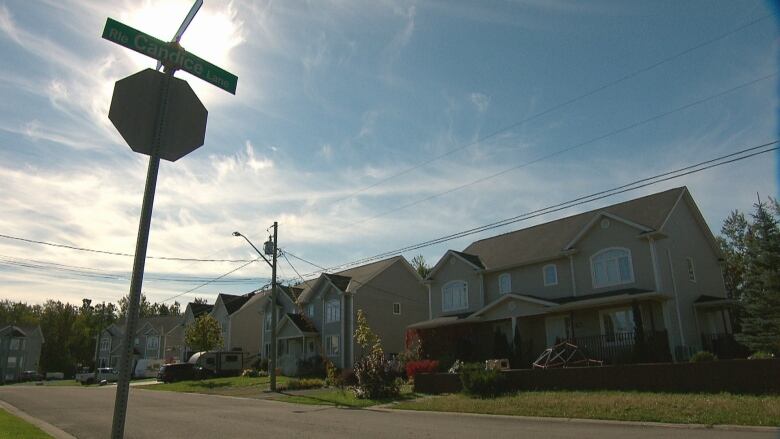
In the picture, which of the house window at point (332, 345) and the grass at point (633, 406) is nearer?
the grass at point (633, 406)

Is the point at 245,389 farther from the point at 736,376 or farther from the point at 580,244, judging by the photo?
the point at 736,376

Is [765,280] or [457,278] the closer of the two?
Result: [765,280]

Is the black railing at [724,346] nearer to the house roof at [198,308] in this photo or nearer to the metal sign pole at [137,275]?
the metal sign pole at [137,275]

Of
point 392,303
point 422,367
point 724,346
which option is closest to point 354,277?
point 392,303

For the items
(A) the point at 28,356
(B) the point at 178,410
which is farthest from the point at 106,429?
(A) the point at 28,356

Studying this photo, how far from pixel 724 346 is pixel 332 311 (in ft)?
91.8

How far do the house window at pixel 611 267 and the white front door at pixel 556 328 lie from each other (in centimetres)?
253

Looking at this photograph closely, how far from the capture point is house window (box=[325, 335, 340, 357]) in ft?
144

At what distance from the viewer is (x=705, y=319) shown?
27156 millimetres

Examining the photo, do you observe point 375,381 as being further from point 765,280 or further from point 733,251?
point 733,251

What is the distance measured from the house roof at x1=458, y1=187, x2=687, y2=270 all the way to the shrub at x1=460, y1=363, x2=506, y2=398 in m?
10.4

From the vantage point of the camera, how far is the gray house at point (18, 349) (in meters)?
90.6

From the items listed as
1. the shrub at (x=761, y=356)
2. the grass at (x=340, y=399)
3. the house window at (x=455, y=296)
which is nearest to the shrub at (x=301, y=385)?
the grass at (x=340, y=399)

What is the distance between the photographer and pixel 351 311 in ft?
141
